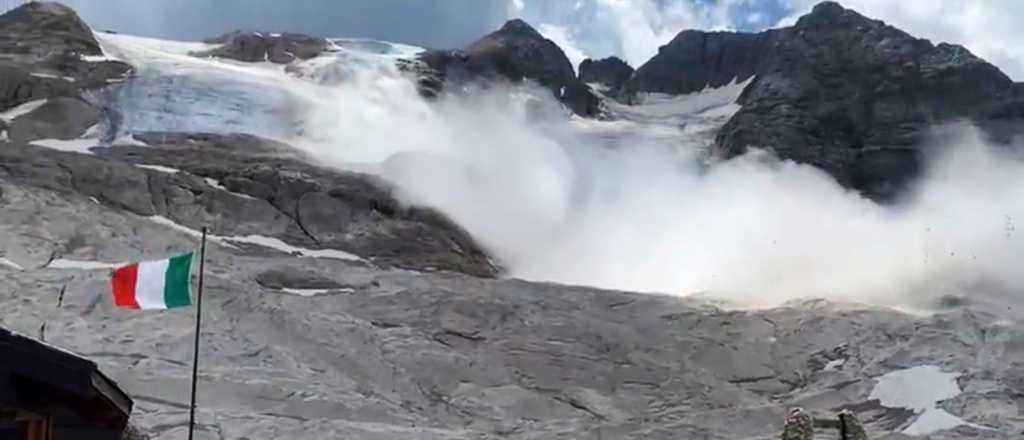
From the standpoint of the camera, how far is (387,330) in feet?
101

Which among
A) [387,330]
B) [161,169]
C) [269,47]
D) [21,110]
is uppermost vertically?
[269,47]

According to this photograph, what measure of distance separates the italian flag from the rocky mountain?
12518 mm

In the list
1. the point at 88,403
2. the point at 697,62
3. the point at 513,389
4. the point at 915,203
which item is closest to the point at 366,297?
the point at 513,389

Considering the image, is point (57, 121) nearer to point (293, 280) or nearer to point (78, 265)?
point (78, 265)

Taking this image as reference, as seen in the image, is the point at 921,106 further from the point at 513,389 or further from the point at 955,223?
the point at 513,389

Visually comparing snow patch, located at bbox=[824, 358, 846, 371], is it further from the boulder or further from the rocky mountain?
the boulder

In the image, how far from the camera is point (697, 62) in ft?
386

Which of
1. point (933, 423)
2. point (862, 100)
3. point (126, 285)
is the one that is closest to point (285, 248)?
point (933, 423)

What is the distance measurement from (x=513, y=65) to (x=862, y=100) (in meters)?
27.6

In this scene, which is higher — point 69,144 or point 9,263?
point 69,144

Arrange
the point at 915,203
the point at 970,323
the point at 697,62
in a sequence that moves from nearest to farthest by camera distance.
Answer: the point at 970,323 < the point at 915,203 < the point at 697,62

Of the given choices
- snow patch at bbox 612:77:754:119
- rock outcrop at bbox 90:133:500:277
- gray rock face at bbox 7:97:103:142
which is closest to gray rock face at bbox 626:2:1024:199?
snow patch at bbox 612:77:754:119

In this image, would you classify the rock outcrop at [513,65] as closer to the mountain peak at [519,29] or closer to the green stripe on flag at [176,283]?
the mountain peak at [519,29]

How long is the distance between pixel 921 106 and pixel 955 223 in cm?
2549
